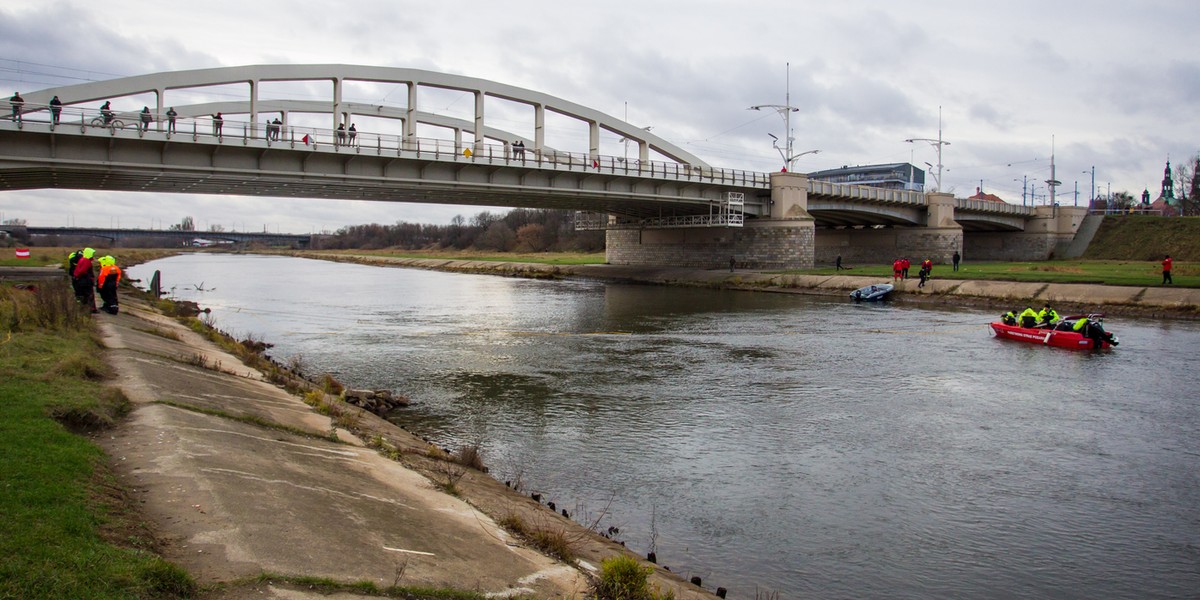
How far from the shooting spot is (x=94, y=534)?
597 cm

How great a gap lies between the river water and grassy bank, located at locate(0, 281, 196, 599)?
542 centimetres

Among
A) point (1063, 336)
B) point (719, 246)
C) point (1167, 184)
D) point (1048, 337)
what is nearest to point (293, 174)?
point (1048, 337)

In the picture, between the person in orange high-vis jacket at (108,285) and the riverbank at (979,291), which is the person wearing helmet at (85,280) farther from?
the riverbank at (979,291)

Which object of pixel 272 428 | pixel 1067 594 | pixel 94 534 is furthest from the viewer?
pixel 272 428

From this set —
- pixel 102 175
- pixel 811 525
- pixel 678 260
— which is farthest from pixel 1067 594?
pixel 678 260

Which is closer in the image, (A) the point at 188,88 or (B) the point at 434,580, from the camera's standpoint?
(B) the point at 434,580

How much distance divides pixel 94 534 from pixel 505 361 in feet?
63.6

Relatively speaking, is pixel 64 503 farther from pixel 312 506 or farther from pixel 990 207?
pixel 990 207

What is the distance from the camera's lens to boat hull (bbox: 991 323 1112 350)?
27.5 metres

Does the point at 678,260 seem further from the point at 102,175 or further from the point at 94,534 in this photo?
the point at 94,534

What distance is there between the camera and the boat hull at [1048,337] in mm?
27516

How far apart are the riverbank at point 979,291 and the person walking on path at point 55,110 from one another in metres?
41.2

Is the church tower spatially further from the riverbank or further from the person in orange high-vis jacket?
the person in orange high-vis jacket

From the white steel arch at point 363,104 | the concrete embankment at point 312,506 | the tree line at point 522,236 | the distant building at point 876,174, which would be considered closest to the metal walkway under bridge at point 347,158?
the white steel arch at point 363,104
